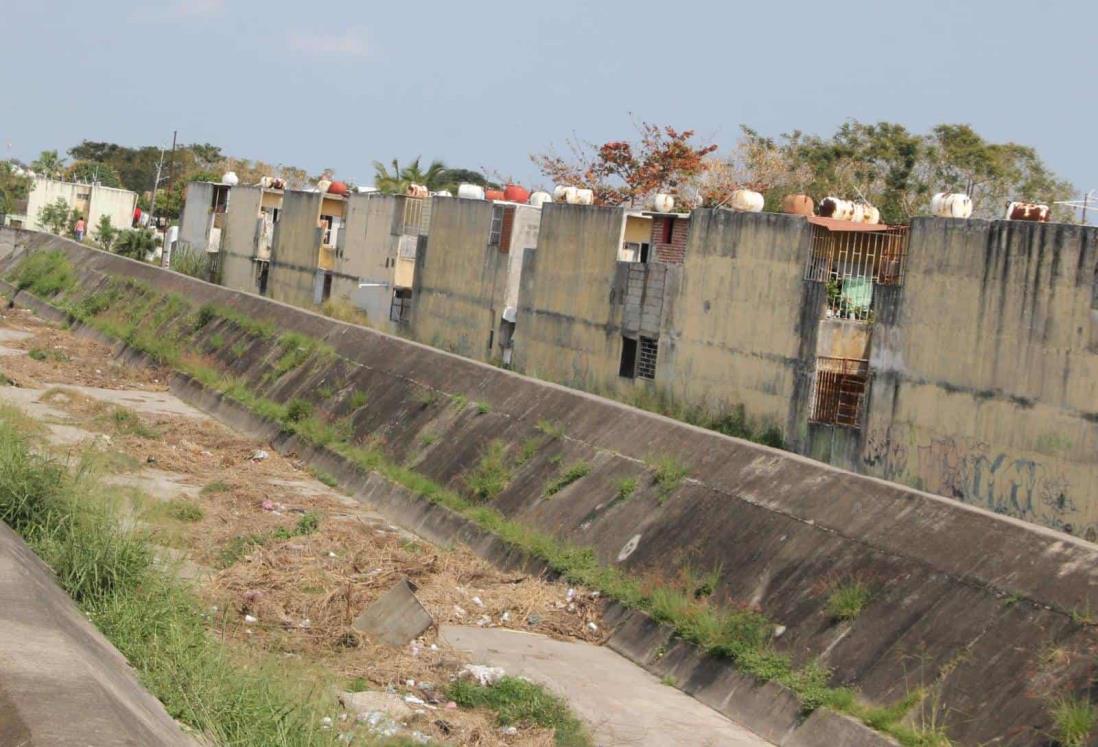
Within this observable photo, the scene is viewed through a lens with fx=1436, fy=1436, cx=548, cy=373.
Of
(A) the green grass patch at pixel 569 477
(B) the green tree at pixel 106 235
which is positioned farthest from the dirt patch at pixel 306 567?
(B) the green tree at pixel 106 235

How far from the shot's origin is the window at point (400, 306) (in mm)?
36156

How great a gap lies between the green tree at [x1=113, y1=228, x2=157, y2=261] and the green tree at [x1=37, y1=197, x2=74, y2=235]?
10.7 m

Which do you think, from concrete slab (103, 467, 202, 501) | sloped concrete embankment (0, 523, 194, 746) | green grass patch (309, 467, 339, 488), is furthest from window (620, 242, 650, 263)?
sloped concrete embankment (0, 523, 194, 746)

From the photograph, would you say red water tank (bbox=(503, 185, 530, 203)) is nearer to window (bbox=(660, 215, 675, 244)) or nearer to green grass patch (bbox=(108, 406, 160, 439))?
window (bbox=(660, 215, 675, 244))

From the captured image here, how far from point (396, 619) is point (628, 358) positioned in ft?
51.6

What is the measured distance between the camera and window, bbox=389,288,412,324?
36156 mm

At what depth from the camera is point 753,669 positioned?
11258mm

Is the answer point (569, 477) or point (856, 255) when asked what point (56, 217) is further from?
point (569, 477)

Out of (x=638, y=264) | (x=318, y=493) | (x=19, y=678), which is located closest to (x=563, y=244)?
(x=638, y=264)

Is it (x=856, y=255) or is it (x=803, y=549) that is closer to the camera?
(x=803, y=549)

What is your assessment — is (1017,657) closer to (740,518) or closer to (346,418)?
(740,518)

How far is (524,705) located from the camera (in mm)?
10227

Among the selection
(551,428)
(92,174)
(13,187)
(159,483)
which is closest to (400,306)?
(159,483)

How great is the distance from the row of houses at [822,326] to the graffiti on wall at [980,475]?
0.03m
